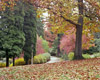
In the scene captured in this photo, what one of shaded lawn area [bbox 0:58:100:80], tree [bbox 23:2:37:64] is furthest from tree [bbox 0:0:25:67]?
shaded lawn area [bbox 0:58:100:80]

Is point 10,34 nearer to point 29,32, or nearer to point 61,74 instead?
point 29,32

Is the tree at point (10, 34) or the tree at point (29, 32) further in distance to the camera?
the tree at point (29, 32)

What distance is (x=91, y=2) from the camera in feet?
30.3

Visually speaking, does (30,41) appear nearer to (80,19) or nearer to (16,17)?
(16,17)

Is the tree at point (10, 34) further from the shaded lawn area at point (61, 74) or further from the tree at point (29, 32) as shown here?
the shaded lawn area at point (61, 74)

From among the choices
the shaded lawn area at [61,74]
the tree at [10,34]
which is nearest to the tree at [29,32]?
the tree at [10,34]

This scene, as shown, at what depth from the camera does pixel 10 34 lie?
48.6 ft

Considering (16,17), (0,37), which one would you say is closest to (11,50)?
(0,37)

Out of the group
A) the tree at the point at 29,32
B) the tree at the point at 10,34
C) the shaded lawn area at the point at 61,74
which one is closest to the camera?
the shaded lawn area at the point at 61,74

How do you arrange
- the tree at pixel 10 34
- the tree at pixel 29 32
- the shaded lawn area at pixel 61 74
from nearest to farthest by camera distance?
the shaded lawn area at pixel 61 74, the tree at pixel 10 34, the tree at pixel 29 32

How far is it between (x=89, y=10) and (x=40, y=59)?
42.4 ft

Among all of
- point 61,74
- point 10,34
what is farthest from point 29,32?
point 61,74

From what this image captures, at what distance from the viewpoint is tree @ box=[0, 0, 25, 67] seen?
1438 centimetres

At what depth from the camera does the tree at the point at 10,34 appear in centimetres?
1438
